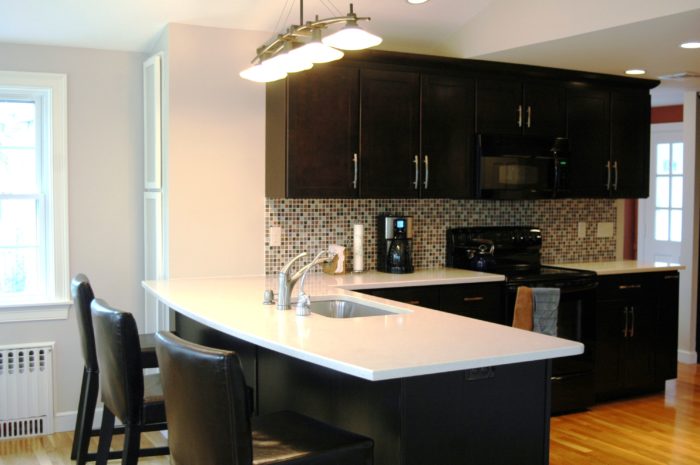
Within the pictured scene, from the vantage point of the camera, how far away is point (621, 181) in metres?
5.49

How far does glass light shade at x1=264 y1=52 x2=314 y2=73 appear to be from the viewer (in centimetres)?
309

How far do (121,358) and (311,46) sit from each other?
1.34 metres

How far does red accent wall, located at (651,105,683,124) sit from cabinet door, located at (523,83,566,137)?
9.41ft

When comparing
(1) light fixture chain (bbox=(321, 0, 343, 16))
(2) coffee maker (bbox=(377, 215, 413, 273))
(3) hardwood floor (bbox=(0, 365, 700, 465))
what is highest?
(1) light fixture chain (bbox=(321, 0, 343, 16))

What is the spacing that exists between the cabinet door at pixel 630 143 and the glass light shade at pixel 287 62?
9.98ft

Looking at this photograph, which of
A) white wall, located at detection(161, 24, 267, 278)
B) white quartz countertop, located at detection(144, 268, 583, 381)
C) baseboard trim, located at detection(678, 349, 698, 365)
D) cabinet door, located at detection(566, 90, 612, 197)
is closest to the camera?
white quartz countertop, located at detection(144, 268, 583, 381)

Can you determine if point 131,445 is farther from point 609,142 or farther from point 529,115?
point 609,142

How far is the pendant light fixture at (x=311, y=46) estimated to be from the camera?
9.31 ft

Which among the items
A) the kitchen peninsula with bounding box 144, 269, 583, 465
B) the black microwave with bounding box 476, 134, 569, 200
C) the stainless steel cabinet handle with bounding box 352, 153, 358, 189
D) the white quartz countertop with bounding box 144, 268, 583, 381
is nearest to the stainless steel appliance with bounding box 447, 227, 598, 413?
the black microwave with bounding box 476, 134, 569, 200

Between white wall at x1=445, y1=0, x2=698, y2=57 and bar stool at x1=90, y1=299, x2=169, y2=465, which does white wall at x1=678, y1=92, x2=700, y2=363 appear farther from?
bar stool at x1=90, y1=299, x2=169, y2=465

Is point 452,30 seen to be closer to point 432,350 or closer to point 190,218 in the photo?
point 190,218

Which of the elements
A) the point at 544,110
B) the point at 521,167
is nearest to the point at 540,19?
the point at 544,110

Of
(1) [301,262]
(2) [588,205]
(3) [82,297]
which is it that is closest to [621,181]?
(2) [588,205]

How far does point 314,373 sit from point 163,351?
0.80 meters
